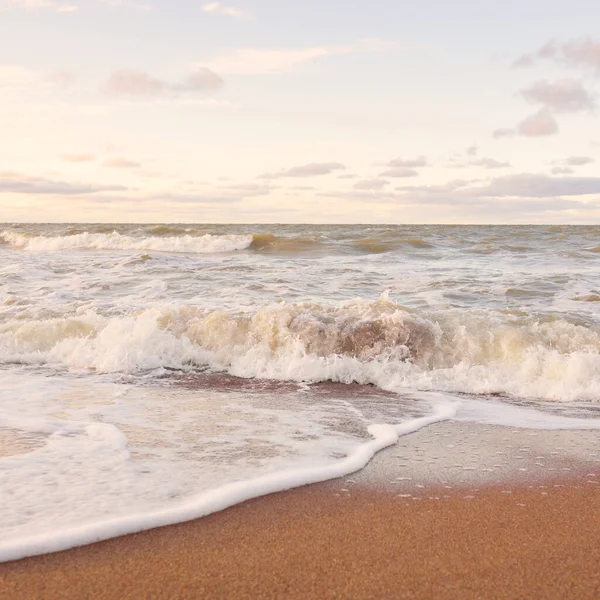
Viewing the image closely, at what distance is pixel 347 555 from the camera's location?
2750 mm

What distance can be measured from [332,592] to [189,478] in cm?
143

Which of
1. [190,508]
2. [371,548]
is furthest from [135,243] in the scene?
[371,548]

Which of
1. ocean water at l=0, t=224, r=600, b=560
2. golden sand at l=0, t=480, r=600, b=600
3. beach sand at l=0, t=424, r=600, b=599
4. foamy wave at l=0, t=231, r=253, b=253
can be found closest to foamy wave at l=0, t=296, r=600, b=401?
ocean water at l=0, t=224, r=600, b=560

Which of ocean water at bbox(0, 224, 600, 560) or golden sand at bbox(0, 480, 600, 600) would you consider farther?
ocean water at bbox(0, 224, 600, 560)

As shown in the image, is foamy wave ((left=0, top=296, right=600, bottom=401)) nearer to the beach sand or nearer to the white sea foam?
the white sea foam

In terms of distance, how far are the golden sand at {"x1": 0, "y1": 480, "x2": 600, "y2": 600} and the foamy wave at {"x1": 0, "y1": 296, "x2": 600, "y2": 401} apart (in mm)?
3385

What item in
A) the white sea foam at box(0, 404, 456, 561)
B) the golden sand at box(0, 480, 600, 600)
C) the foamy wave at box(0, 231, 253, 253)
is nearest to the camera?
the golden sand at box(0, 480, 600, 600)

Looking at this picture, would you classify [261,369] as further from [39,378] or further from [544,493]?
[544,493]

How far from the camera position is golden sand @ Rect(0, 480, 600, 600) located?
8.13 feet

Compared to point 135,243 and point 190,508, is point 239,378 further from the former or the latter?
point 135,243

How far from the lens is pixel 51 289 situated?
1234 centimetres

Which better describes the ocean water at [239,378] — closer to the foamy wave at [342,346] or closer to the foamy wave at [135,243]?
the foamy wave at [342,346]

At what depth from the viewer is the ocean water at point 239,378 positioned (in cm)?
354

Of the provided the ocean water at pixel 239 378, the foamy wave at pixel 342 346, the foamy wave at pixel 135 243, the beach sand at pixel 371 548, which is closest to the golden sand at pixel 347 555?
the beach sand at pixel 371 548
